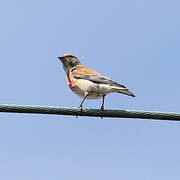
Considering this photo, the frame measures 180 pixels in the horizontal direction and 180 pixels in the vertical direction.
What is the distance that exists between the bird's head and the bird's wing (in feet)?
1.49

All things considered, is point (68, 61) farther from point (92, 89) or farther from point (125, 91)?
point (125, 91)

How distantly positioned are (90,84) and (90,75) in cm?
46

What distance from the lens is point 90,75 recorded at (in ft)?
36.0

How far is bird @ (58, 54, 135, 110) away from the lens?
10070 mm

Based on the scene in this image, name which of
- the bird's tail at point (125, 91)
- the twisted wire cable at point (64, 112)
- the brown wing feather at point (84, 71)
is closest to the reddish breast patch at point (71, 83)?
the brown wing feather at point (84, 71)

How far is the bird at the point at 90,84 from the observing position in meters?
10.1

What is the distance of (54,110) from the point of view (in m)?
7.09

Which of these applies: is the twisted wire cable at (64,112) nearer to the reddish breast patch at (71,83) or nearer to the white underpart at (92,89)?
the white underpart at (92,89)

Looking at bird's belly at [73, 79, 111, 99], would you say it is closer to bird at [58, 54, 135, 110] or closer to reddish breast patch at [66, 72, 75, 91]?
bird at [58, 54, 135, 110]

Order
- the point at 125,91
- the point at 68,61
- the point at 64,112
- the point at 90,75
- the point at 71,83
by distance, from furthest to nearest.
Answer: the point at 68,61 < the point at 71,83 < the point at 90,75 < the point at 125,91 < the point at 64,112

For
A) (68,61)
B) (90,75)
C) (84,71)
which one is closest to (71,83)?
(84,71)

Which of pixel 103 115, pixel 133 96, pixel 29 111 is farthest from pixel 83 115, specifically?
pixel 133 96

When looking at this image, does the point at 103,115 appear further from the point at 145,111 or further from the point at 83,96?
the point at 83,96

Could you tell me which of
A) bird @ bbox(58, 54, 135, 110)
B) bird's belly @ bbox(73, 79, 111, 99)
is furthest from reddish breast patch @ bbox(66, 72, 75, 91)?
bird's belly @ bbox(73, 79, 111, 99)
